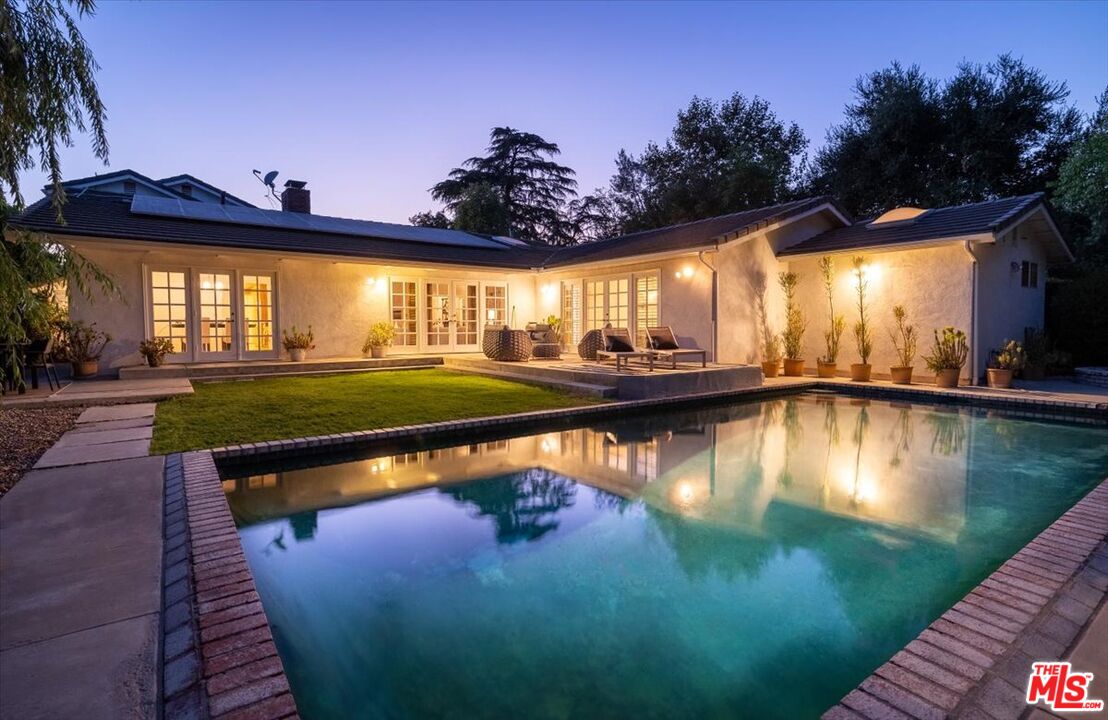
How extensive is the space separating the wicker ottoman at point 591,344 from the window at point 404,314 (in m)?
4.24

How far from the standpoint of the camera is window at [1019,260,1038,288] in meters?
12.2

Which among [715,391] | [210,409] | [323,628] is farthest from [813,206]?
[323,628]

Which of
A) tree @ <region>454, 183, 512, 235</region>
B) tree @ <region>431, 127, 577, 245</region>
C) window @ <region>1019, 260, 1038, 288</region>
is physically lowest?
window @ <region>1019, 260, 1038, 288</region>

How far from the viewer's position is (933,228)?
11.0 metres

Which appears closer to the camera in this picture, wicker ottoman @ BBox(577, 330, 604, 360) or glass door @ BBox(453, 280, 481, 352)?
wicker ottoman @ BBox(577, 330, 604, 360)

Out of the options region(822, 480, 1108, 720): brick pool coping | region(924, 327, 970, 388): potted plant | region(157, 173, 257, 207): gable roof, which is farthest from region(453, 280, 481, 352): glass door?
region(157, 173, 257, 207): gable roof

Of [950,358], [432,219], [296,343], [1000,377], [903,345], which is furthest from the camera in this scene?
[432,219]

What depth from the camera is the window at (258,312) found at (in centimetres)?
1191

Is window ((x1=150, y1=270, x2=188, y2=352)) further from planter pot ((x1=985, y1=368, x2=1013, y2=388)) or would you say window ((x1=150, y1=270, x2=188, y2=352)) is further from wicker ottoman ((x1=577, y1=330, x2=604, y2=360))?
planter pot ((x1=985, y1=368, x2=1013, y2=388))

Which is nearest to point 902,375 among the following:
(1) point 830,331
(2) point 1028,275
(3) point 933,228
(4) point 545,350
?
(1) point 830,331

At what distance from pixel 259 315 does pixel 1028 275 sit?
53.3 feet

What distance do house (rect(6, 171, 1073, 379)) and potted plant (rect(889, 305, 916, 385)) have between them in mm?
219

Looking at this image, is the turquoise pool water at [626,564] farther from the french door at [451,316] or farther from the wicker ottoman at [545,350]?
the french door at [451,316]

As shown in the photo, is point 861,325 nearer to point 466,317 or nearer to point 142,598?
point 466,317
